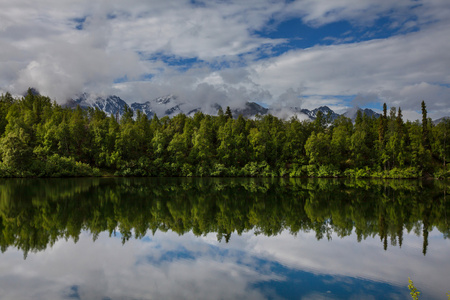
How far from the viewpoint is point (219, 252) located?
13172 mm

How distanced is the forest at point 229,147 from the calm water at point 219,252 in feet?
152

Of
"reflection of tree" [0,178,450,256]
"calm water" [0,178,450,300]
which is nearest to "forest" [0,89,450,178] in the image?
"reflection of tree" [0,178,450,256]

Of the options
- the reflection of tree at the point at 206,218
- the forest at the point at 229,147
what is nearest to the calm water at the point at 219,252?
the reflection of tree at the point at 206,218

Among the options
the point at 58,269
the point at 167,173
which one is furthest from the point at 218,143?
the point at 58,269

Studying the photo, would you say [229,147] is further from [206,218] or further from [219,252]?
[219,252]

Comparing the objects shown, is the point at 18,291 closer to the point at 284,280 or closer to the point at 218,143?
the point at 284,280

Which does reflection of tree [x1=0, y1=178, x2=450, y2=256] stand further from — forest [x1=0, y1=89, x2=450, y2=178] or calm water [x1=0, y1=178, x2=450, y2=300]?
forest [x1=0, y1=89, x2=450, y2=178]

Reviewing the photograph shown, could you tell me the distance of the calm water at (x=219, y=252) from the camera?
9.66m

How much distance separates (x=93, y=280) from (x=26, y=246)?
518 cm

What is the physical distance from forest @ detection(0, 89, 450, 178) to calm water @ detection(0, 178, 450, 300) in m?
46.2

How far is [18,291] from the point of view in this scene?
9.30 m

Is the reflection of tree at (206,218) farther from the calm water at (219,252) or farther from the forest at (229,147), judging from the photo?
the forest at (229,147)

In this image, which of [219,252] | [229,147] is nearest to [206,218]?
[219,252]

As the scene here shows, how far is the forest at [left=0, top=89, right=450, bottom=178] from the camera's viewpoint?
6731 cm
